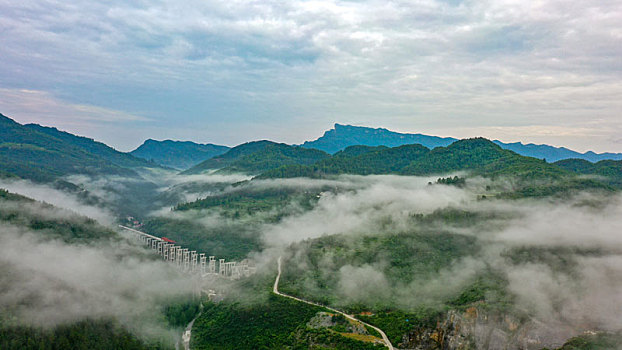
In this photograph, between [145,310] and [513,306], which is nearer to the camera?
[513,306]

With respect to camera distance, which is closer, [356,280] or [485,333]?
[485,333]

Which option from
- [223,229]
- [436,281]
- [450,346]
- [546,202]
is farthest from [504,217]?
[223,229]

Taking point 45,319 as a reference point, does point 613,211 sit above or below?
above

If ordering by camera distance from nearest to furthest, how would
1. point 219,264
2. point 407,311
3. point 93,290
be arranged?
point 407,311 → point 93,290 → point 219,264

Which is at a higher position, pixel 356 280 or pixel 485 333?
pixel 356 280

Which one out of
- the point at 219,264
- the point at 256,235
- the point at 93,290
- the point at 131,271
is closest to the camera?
the point at 93,290

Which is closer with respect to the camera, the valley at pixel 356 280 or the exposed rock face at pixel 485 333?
the exposed rock face at pixel 485 333

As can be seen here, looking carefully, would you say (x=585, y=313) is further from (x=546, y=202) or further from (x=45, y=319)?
(x=45, y=319)

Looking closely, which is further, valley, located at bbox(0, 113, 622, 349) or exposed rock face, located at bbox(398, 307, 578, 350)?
valley, located at bbox(0, 113, 622, 349)
